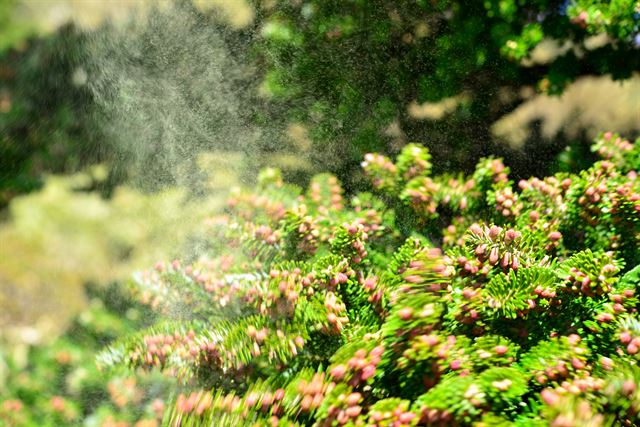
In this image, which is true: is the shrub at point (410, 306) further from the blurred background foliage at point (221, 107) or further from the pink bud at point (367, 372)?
the blurred background foliage at point (221, 107)

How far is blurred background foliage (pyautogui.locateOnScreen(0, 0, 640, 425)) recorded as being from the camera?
2275 mm

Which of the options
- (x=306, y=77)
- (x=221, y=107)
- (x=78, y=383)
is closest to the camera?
(x=78, y=383)

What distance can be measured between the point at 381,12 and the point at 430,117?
65 centimetres

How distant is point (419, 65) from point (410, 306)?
192cm

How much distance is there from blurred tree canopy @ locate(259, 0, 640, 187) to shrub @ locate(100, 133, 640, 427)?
63 centimetres

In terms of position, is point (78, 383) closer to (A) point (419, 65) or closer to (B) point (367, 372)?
(B) point (367, 372)

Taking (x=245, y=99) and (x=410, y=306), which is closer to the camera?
(x=410, y=306)

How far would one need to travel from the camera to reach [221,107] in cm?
270

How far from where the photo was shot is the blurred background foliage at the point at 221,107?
228 centimetres

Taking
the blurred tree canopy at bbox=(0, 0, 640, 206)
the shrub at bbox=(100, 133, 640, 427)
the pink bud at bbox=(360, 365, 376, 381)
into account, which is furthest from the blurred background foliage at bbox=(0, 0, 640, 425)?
the pink bud at bbox=(360, 365, 376, 381)

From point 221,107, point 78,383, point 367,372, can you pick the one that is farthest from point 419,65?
point 78,383

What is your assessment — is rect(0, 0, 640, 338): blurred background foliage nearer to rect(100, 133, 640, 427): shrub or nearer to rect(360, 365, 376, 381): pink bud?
rect(100, 133, 640, 427): shrub

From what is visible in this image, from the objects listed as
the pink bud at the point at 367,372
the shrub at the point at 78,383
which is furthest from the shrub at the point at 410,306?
the shrub at the point at 78,383

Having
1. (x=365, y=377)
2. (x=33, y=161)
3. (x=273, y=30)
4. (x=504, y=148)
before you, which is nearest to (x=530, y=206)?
(x=504, y=148)
